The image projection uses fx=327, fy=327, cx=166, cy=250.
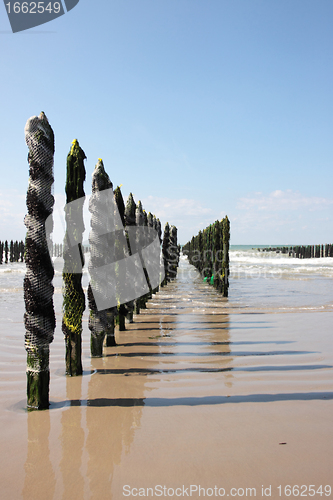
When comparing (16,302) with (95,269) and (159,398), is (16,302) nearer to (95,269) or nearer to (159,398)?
(95,269)

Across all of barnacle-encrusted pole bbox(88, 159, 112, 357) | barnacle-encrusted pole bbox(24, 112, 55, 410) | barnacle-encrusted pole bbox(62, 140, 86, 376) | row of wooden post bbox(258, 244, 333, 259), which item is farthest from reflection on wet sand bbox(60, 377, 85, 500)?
row of wooden post bbox(258, 244, 333, 259)

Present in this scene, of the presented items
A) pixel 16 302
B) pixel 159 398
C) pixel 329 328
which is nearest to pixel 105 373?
pixel 159 398

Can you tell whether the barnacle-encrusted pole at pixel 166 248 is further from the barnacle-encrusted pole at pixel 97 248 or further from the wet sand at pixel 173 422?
the barnacle-encrusted pole at pixel 97 248

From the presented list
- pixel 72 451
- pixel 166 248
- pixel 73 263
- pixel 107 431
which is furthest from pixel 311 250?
pixel 72 451

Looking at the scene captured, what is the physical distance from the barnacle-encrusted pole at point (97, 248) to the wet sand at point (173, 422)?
0.40 m

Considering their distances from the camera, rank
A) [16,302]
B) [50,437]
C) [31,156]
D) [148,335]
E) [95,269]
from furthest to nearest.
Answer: [16,302], [148,335], [95,269], [31,156], [50,437]

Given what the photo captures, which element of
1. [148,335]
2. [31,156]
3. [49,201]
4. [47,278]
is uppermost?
[31,156]

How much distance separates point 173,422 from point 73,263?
7.52 ft

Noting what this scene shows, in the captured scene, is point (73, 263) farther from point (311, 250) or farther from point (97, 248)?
point (311, 250)

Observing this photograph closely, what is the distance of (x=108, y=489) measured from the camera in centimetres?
226

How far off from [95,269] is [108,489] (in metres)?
3.25

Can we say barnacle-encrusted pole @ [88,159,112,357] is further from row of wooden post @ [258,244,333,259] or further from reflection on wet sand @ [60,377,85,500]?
row of wooden post @ [258,244,333,259]

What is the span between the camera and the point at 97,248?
5117 mm

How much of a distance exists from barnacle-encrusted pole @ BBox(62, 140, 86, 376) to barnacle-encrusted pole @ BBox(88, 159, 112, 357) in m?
0.67
